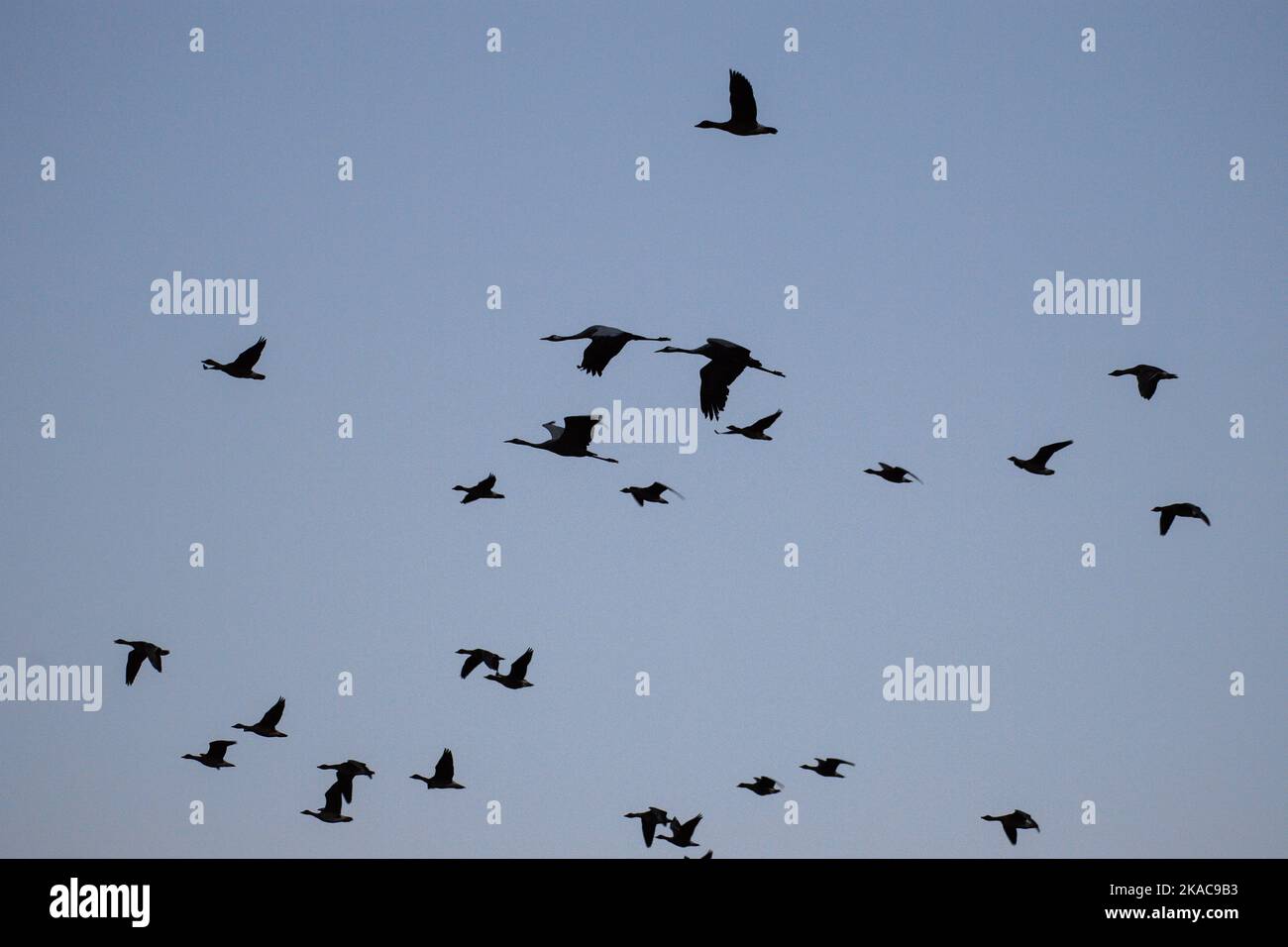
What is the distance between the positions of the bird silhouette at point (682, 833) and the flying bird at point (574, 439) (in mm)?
7751

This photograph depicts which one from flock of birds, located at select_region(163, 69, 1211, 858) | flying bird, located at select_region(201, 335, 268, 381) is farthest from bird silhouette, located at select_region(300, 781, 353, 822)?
flying bird, located at select_region(201, 335, 268, 381)

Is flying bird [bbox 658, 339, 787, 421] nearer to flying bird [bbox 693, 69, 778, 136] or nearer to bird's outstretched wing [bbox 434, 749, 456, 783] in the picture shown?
flying bird [bbox 693, 69, 778, 136]

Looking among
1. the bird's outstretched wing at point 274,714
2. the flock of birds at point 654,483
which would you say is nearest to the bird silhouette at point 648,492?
the flock of birds at point 654,483

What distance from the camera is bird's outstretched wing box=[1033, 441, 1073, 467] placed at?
32281 millimetres

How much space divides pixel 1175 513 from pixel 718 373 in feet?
37.8

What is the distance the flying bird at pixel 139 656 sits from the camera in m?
32.7

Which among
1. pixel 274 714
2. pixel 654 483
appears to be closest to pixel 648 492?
pixel 654 483

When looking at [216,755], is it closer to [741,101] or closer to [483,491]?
[483,491]

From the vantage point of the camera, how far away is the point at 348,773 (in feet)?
112

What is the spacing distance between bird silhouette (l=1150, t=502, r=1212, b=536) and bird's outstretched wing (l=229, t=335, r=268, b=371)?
A: 16.6 meters
